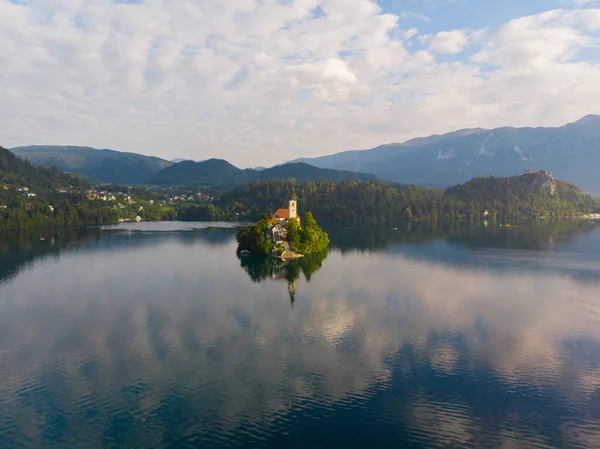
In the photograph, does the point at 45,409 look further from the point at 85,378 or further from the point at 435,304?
the point at 435,304

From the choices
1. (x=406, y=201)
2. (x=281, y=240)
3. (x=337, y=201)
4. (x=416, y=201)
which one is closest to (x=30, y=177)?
(x=337, y=201)

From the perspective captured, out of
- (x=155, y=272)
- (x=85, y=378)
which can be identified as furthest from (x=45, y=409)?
(x=155, y=272)

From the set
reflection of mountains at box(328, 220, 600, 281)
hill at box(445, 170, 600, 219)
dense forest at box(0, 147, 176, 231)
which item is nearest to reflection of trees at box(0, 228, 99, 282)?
dense forest at box(0, 147, 176, 231)

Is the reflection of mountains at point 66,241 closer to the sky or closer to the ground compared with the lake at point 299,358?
closer to the sky

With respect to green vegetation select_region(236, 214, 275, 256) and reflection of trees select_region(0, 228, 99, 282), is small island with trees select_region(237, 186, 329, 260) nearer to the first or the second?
green vegetation select_region(236, 214, 275, 256)

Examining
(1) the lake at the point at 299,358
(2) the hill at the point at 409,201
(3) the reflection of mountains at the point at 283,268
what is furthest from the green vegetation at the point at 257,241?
(2) the hill at the point at 409,201

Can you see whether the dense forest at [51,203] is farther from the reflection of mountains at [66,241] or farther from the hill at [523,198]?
the hill at [523,198]
